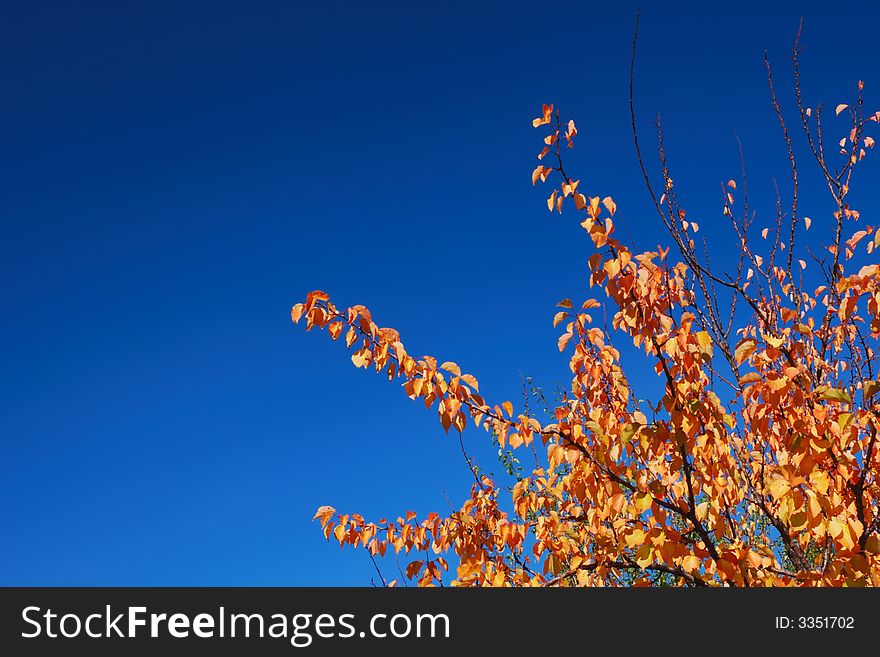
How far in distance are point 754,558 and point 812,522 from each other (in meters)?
0.61

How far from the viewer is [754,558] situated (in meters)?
3.27

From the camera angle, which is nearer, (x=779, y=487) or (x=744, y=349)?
(x=779, y=487)

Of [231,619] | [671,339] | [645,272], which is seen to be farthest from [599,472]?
[231,619]

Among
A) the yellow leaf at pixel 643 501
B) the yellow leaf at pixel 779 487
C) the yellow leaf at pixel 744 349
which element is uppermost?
the yellow leaf at pixel 744 349

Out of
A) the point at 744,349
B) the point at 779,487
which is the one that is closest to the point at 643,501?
the point at 779,487

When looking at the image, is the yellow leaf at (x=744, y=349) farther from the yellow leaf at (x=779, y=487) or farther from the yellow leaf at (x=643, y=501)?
the yellow leaf at (x=643, y=501)

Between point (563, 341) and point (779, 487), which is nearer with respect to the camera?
point (779, 487)

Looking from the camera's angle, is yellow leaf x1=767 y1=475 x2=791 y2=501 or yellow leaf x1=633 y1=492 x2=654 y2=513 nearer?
yellow leaf x1=767 y1=475 x2=791 y2=501

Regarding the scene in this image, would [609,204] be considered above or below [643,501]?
above

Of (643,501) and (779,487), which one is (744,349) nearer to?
(779,487)

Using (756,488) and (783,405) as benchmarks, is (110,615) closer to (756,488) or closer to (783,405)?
(783,405)

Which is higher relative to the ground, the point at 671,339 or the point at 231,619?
the point at 671,339

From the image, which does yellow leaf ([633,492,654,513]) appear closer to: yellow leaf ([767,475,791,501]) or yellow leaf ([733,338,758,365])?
yellow leaf ([767,475,791,501])

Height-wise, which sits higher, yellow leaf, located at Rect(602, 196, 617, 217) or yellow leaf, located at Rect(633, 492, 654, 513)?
yellow leaf, located at Rect(602, 196, 617, 217)
